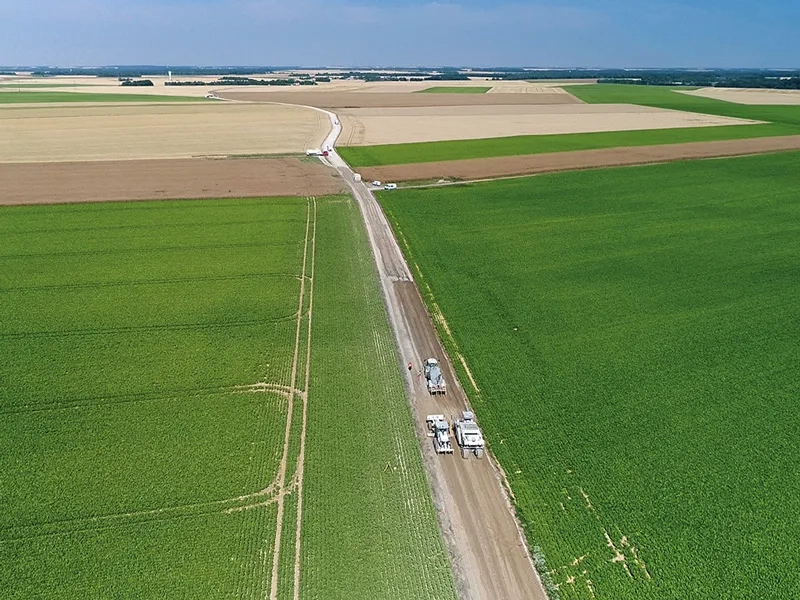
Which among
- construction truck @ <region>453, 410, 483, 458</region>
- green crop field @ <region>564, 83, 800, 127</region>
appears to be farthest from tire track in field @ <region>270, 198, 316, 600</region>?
green crop field @ <region>564, 83, 800, 127</region>

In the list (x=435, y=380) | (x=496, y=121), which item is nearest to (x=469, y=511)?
(x=435, y=380)

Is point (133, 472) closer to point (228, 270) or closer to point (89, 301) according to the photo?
point (89, 301)

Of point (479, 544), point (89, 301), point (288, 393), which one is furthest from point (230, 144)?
point (479, 544)

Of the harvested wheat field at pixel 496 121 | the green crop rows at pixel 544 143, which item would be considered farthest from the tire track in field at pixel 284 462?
the harvested wheat field at pixel 496 121

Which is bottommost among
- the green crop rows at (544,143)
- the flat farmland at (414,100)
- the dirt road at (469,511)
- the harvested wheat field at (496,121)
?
the dirt road at (469,511)

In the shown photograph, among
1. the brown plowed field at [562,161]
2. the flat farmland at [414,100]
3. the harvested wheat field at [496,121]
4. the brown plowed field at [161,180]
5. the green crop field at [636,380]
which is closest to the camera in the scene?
the green crop field at [636,380]

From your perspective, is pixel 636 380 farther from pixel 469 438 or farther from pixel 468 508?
pixel 468 508

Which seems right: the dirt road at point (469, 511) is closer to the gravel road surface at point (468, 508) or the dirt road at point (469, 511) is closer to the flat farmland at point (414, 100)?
the gravel road surface at point (468, 508)

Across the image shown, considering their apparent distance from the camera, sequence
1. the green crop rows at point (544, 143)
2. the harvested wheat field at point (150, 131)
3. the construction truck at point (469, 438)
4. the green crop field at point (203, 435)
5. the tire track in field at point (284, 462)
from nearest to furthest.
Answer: the tire track in field at point (284, 462)
the green crop field at point (203, 435)
the construction truck at point (469, 438)
the green crop rows at point (544, 143)
the harvested wheat field at point (150, 131)
